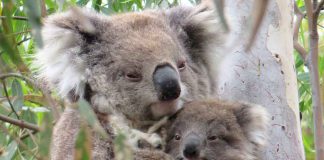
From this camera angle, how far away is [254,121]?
7.87ft

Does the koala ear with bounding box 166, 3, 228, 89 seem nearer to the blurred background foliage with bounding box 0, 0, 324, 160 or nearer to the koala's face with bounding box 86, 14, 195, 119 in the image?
the koala's face with bounding box 86, 14, 195, 119

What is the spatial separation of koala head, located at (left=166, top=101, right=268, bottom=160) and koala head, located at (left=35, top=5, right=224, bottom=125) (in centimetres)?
9

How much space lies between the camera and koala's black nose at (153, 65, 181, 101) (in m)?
2.20

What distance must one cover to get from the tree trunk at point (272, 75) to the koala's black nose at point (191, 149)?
37cm

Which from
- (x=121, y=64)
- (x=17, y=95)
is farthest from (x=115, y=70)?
(x=17, y=95)

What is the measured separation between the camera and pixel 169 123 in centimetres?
240

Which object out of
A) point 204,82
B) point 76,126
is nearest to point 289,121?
point 204,82

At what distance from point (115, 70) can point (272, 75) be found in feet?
2.31

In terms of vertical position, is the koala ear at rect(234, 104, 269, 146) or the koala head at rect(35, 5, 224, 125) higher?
the koala head at rect(35, 5, 224, 125)

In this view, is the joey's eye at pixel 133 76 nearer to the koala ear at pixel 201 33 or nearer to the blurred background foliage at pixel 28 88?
the blurred background foliage at pixel 28 88

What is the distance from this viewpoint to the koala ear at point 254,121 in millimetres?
2361

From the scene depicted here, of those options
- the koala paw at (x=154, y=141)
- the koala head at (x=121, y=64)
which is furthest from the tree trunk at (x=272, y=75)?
the koala paw at (x=154, y=141)

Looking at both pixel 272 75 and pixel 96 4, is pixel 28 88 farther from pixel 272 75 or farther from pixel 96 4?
pixel 272 75

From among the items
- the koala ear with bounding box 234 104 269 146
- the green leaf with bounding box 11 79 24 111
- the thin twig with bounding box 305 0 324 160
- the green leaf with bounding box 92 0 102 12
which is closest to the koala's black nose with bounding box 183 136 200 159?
the koala ear with bounding box 234 104 269 146
